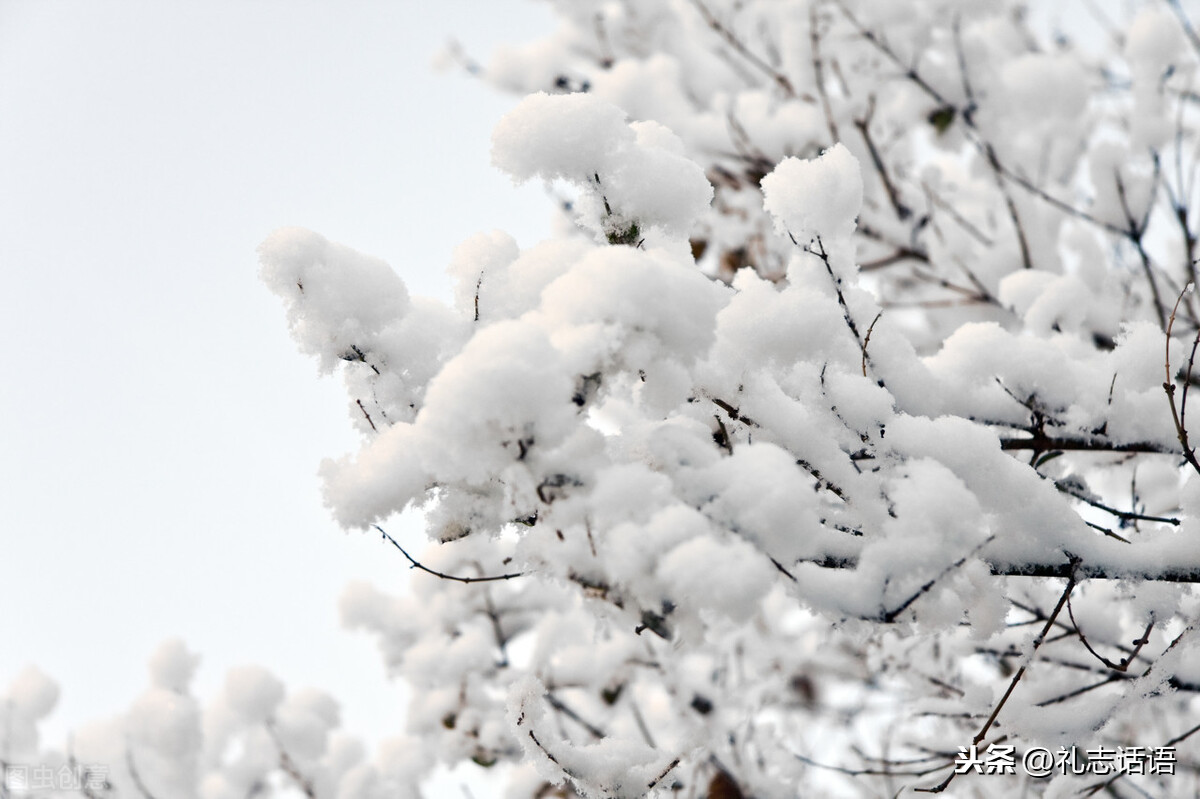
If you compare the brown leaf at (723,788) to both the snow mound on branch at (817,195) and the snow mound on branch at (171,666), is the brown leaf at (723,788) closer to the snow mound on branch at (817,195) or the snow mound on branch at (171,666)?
the snow mound on branch at (171,666)

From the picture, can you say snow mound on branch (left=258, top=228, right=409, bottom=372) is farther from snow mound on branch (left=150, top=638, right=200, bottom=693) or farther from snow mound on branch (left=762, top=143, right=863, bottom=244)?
snow mound on branch (left=150, top=638, right=200, bottom=693)

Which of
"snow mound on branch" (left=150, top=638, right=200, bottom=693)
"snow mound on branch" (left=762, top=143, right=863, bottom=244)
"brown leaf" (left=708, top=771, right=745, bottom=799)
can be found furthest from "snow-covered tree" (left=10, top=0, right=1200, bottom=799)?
"snow mound on branch" (left=150, top=638, right=200, bottom=693)

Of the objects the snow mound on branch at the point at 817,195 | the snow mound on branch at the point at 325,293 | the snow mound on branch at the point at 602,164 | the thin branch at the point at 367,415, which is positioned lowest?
the thin branch at the point at 367,415

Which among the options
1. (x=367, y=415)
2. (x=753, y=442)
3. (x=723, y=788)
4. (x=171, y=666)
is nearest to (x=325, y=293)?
(x=367, y=415)

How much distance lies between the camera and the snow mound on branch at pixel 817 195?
126cm

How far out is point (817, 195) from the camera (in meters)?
1.26

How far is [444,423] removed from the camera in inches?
35.7

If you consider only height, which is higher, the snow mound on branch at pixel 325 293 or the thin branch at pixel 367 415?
the snow mound on branch at pixel 325 293

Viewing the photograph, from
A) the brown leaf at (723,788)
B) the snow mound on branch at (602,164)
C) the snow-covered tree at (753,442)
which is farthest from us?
the brown leaf at (723,788)

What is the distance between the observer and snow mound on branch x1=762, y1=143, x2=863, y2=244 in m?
1.26

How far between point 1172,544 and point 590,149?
1.09 meters

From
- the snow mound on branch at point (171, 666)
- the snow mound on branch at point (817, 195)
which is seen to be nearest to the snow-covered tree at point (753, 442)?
the snow mound on branch at point (817, 195)

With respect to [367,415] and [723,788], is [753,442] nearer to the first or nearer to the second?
[367,415]

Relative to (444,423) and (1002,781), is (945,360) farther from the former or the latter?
(1002,781)
